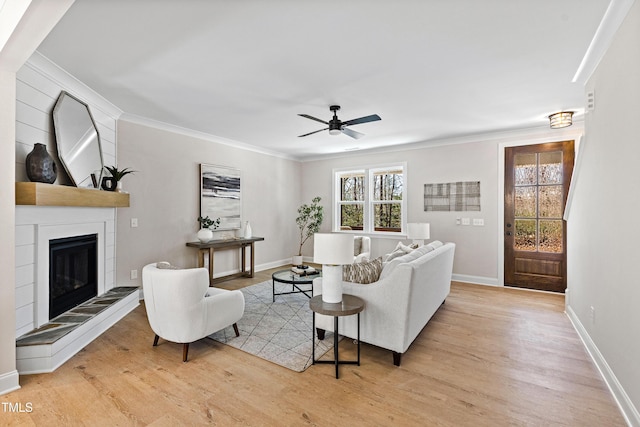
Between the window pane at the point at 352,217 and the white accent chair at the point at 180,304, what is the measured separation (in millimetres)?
4406

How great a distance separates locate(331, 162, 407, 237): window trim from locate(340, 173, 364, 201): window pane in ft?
0.27

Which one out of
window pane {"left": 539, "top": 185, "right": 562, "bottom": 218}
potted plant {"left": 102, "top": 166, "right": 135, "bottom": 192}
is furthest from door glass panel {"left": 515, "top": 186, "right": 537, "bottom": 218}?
potted plant {"left": 102, "top": 166, "right": 135, "bottom": 192}

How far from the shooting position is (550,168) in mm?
4590

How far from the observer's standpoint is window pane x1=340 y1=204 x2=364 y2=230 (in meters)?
6.63

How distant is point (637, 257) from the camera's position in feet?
5.74

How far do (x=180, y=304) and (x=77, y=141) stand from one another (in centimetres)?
219

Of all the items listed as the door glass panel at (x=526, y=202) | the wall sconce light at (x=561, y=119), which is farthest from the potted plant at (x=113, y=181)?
the door glass panel at (x=526, y=202)

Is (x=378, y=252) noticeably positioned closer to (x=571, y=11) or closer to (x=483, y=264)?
(x=483, y=264)

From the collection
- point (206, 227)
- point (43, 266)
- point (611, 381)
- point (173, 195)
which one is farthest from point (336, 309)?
point (173, 195)

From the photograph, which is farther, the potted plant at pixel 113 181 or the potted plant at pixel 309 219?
the potted plant at pixel 309 219

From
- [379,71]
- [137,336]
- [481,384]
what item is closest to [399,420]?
[481,384]

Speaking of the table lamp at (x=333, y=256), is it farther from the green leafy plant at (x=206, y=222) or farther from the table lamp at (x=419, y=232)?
the green leafy plant at (x=206, y=222)

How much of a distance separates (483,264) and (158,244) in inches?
206

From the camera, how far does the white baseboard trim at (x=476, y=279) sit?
196 inches
